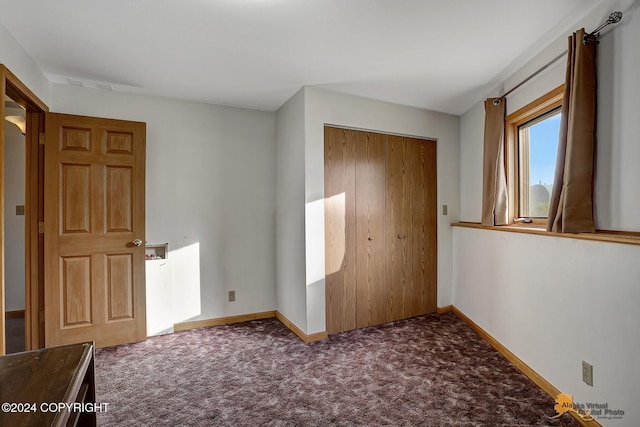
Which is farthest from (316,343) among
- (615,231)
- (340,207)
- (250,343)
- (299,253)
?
(615,231)

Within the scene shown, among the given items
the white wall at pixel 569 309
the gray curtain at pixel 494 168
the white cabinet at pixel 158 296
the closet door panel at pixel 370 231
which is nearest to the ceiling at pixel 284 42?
the gray curtain at pixel 494 168

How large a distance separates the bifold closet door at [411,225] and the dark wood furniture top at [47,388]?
277 centimetres

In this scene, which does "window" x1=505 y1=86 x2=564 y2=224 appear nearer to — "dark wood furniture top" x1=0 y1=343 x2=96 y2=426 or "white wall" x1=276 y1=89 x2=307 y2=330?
"white wall" x1=276 y1=89 x2=307 y2=330

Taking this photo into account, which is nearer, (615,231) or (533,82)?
(615,231)

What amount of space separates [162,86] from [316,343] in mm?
2776

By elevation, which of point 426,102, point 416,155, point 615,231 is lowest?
point 615,231

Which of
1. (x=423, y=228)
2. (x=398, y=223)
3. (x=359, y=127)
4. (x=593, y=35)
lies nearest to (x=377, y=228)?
(x=398, y=223)

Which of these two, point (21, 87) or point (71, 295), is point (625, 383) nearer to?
point (71, 295)

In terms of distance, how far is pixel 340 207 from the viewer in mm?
3156

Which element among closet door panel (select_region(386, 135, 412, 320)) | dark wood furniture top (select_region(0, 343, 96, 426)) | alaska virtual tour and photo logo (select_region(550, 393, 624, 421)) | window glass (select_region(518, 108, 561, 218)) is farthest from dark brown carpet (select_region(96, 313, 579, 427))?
window glass (select_region(518, 108, 561, 218))

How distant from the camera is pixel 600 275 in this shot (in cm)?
173

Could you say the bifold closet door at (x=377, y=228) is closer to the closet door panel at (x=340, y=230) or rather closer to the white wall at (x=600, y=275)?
the closet door panel at (x=340, y=230)

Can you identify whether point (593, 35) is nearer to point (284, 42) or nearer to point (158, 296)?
point (284, 42)

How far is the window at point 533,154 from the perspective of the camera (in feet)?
8.12
